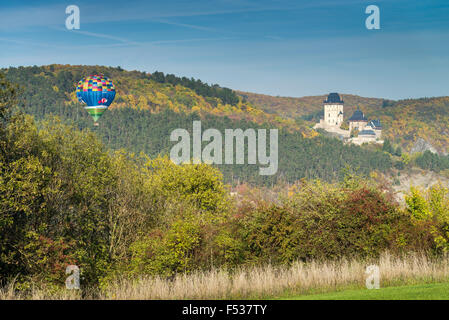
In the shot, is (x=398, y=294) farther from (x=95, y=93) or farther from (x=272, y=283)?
(x=95, y=93)

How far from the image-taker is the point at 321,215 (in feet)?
63.6

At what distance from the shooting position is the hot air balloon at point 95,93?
187 feet

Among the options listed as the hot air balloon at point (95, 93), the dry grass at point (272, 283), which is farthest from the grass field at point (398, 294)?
the hot air balloon at point (95, 93)

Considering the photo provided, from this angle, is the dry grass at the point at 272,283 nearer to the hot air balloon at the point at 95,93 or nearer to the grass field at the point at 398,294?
the grass field at the point at 398,294

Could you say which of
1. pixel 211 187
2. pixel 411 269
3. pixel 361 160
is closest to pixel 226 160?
pixel 361 160

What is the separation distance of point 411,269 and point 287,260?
A: 177 inches

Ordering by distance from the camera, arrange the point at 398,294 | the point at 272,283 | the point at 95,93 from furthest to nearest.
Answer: the point at 95,93
the point at 272,283
the point at 398,294

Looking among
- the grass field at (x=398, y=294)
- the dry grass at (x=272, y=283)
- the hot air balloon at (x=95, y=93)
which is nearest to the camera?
the grass field at (x=398, y=294)

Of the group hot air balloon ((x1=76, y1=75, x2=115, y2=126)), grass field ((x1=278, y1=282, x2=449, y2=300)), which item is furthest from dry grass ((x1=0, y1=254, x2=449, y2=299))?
hot air balloon ((x1=76, y1=75, x2=115, y2=126))

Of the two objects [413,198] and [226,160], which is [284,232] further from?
[226,160]

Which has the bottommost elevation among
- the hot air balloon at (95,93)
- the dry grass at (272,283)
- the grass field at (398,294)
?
the dry grass at (272,283)

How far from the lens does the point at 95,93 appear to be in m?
56.9

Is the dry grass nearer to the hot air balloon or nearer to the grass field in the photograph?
the grass field

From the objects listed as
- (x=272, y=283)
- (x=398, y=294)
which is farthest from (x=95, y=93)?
(x=398, y=294)
